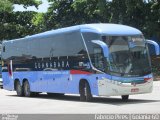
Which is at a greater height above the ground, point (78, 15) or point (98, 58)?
point (78, 15)

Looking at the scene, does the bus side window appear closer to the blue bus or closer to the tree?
the blue bus

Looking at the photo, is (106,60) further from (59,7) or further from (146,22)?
(59,7)

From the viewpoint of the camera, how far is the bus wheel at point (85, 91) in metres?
22.0

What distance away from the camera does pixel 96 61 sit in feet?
69.5

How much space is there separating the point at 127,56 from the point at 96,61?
1.31 meters

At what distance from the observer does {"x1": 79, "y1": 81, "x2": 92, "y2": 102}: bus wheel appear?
22.0 meters

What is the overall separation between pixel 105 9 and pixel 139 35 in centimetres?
2719

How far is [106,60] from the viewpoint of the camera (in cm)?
2066

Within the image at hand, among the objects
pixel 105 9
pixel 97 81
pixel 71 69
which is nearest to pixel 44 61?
pixel 71 69

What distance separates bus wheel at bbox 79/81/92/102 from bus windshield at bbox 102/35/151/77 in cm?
186

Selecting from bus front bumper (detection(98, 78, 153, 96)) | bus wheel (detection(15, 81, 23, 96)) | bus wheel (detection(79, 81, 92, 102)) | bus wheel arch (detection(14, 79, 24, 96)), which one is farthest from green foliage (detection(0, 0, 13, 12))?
bus front bumper (detection(98, 78, 153, 96))

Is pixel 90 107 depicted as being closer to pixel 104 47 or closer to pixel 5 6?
pixel 104 47

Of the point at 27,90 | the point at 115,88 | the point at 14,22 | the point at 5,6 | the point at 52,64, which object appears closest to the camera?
the point at 115,88

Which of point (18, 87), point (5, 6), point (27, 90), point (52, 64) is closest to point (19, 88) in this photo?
point (18, 87)
